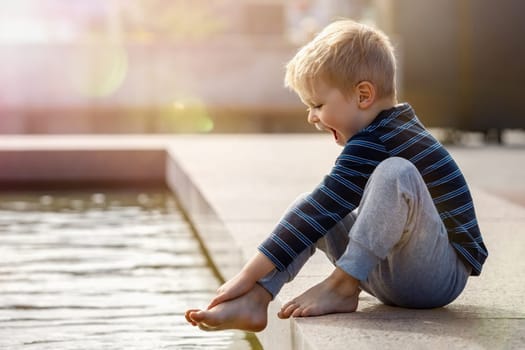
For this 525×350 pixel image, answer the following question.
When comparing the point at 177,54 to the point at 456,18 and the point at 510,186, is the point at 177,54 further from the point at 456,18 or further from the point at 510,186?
the point at 510,186

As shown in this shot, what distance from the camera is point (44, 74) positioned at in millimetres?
20500

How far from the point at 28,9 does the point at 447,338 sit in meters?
38.3

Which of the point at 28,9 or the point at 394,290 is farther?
the point at 28,9

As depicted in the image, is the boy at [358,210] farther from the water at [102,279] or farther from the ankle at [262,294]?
the water at [102,279]

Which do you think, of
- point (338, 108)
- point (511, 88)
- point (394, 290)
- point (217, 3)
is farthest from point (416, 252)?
point (217, 3)

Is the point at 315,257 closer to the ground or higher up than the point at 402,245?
closer to the ground

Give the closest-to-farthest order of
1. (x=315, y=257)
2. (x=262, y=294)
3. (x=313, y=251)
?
(x=262, y=294) → (x=313, y=251) → (x=315, y=257)

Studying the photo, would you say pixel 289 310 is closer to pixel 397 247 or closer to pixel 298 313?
pixel 298 313

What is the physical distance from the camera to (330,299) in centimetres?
321

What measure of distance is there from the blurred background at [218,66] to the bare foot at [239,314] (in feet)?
33.7

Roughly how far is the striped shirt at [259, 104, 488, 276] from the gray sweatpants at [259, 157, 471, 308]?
0.17 feet

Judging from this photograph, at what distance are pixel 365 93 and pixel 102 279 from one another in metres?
2.35

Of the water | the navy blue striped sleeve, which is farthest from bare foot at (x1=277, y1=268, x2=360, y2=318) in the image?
the water

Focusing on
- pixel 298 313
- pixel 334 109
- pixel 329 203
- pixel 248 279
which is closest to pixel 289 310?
pixel 298 313
